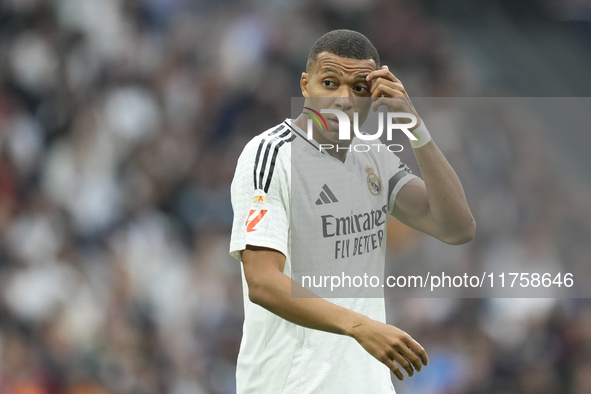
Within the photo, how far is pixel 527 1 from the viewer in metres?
7.24

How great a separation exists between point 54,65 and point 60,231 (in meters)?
1.94

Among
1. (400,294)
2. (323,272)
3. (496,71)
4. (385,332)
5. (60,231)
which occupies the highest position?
(496,71)

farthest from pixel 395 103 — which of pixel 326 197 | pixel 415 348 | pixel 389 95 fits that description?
pixel 415 348

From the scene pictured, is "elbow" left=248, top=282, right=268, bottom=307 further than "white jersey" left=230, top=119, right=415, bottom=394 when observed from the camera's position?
No

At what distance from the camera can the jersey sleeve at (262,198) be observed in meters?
2.61

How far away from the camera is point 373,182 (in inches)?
122

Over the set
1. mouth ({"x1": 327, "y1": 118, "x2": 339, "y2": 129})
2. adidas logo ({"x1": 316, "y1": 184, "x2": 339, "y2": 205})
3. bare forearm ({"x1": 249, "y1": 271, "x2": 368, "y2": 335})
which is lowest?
bare forearm ({"x1": 249, "y1": 271, "x2": 368, "y2": 335})

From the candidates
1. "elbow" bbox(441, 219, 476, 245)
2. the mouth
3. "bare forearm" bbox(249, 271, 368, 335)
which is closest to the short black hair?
the mouth

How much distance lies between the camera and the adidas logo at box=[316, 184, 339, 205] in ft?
9.48

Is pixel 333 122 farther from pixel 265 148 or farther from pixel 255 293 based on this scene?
pixel 255 293

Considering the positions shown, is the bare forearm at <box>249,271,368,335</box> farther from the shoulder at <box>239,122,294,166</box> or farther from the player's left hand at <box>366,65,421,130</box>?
the player's left hand at <box>366,65,421,130</box>

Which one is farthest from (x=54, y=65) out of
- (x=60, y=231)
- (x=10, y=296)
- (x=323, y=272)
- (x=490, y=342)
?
(x=323, y=272)

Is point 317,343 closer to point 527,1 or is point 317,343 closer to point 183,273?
point 183,273

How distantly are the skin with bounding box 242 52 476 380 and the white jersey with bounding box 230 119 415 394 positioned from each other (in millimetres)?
126
